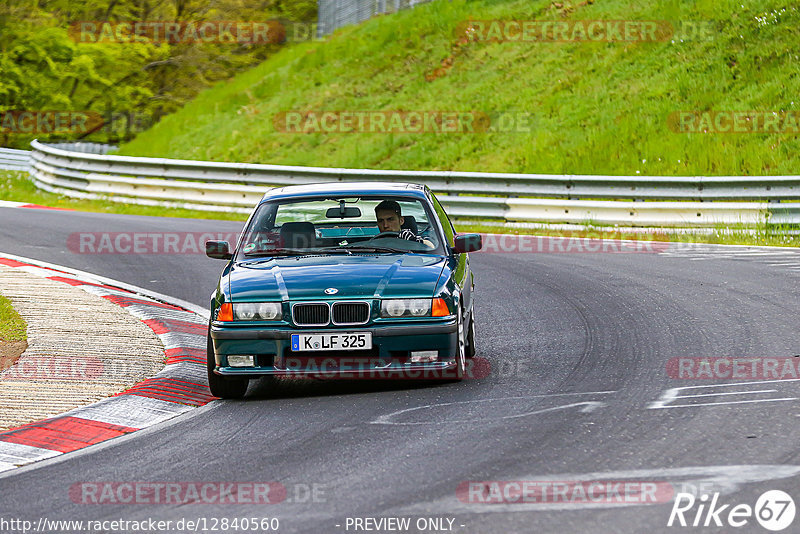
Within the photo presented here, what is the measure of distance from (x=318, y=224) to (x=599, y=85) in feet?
63.8

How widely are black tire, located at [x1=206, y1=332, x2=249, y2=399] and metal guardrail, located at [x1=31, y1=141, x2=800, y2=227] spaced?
1193cm

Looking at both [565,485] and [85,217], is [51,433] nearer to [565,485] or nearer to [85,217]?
[565,485]

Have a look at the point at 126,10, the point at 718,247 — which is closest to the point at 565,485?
the point at 718,247

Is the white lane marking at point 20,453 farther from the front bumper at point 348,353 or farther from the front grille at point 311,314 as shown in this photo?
the front grille at point 311,314

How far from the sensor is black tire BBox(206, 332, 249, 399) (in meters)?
8.09

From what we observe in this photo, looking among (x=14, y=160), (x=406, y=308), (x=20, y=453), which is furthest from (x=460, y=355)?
(x=14, y=160)

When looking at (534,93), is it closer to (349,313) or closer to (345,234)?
(345,234)

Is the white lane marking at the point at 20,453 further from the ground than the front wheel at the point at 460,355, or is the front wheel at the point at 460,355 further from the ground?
the front wheel at the point at 460,355

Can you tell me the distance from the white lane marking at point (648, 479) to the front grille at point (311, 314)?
251cm

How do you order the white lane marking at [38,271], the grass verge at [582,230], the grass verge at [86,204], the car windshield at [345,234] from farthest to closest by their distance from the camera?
the grass verge at [86,204]
the grass verge at [582,230]
the white lane marking at [38,271]
the car windshield at [345,234]

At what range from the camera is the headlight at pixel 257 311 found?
796cm

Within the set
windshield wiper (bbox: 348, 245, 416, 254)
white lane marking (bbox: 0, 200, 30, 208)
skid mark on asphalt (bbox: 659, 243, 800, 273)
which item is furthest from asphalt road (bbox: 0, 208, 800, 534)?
white lane marking (bbox: 0, 200, 30, 208)

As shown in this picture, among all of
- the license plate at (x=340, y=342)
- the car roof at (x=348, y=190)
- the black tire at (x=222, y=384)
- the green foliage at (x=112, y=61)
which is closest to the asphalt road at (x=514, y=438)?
the black tire at (x=222, y=384)

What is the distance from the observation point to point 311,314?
7.92 m
